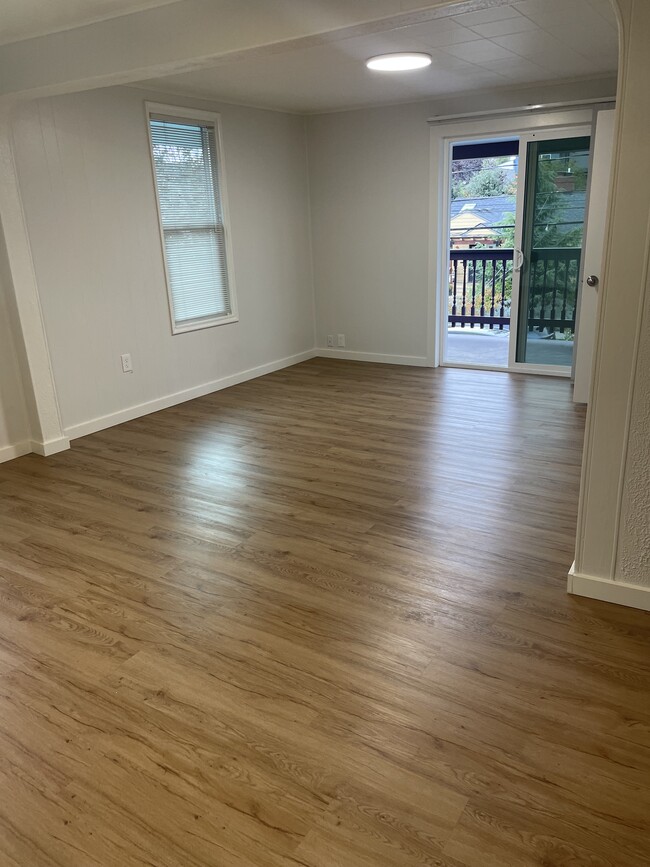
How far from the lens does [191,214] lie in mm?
5129

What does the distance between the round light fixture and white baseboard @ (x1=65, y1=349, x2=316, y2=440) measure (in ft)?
9.11

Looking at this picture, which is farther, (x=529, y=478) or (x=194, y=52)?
(x=529, y=478)

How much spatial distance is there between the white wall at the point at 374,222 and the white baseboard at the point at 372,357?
0.11ft

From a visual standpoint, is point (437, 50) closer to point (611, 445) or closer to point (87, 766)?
point (611, 445)

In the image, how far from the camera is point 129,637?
227 centimetres

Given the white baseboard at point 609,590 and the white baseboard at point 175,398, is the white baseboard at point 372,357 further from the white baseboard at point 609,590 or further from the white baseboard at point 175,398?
the white baseboard at point 609,590

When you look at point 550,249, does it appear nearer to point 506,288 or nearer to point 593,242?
point 593,242

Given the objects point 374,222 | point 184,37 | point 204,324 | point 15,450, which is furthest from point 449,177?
point 15,450

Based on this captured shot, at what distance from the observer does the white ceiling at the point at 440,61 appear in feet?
10.4

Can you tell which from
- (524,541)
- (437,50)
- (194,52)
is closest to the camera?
(194,52)

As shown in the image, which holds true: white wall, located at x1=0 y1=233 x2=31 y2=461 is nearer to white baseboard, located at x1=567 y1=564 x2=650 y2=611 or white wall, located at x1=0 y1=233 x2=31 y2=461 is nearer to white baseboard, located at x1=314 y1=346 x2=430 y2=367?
white baseboard, located at x1=314 y1=346 x2=430 y2=367

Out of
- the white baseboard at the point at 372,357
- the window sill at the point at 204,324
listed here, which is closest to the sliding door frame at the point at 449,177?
the white baseboard at the point at 372,357

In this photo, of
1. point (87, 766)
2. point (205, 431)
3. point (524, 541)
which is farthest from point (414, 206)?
point (87, 766)

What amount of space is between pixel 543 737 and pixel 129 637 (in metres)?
1.42
